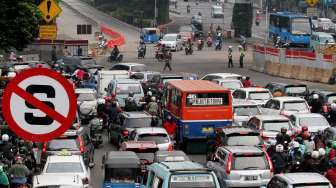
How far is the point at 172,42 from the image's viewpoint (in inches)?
3258

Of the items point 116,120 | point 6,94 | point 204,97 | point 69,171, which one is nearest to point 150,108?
point 116,120

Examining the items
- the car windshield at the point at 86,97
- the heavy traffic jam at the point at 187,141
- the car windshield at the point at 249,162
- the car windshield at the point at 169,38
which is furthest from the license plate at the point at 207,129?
the car windshield at the point at 169,38

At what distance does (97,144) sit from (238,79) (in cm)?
1350

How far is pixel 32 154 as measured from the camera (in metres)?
24.5

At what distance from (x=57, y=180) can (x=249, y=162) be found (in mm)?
5011

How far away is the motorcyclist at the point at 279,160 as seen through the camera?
22828 mm

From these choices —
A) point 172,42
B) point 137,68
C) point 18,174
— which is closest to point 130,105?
point 18,174

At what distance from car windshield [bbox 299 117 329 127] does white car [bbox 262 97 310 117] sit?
2.97 metres

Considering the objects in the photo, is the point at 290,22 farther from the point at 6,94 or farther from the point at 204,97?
the point at 6,94

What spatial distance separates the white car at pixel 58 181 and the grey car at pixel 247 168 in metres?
3.82

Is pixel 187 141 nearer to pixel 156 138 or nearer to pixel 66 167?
pixel 156 138

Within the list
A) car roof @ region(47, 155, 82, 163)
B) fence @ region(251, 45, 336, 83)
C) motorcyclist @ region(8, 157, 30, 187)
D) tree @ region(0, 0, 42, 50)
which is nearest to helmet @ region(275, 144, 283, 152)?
car roof @ region(47, 155, 82, 163)

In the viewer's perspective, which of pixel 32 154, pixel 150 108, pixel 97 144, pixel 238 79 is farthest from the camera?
pixel 238 79

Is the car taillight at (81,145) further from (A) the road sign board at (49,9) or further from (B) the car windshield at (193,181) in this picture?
(A) the road sign board at (49,9)
